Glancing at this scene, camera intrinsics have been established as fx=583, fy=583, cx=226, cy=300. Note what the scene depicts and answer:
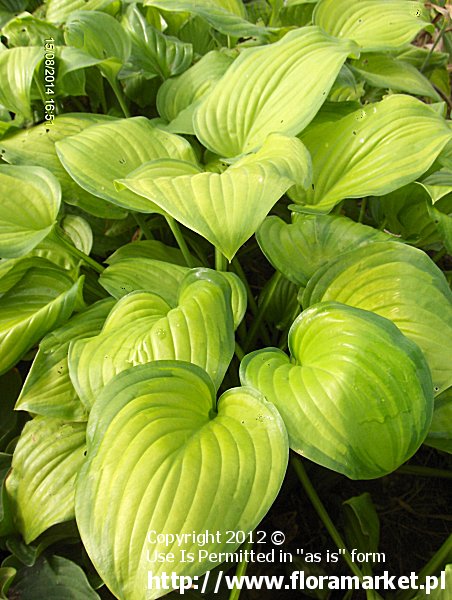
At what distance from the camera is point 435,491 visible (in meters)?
1.13

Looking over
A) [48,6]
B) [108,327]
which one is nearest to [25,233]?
[108,327]

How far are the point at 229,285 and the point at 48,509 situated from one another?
395mm

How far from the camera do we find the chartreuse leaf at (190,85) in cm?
122

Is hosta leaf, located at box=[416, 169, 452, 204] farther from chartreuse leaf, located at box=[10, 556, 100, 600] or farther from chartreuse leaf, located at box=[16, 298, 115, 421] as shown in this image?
chartreuse leaf, located at box=[10, 556, 100, 600]

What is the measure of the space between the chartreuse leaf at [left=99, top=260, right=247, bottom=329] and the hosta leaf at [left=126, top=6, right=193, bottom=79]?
0.53 metres

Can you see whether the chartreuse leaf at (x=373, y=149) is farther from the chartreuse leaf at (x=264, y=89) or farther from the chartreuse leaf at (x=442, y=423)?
the chartreuse leaf at (x=442, y=423)

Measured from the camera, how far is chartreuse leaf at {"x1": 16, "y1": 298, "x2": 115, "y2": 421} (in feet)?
2.74

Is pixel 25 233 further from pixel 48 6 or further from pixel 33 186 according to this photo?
pixel 48 6

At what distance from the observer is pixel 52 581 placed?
2.66 ft

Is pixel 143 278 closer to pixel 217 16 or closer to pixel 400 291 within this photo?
pixel 400 291

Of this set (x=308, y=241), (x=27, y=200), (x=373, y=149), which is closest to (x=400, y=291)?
(x=308, y=241)

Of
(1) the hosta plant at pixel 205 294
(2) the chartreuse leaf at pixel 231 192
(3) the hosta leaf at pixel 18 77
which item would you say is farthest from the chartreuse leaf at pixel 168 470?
(3) the hosta leaf at pixel 18 77

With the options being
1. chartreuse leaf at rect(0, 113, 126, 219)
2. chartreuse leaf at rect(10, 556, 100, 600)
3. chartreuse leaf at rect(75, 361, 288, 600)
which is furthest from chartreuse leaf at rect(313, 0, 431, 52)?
chartreuse leaf at rect(10, 556, 100, 600)

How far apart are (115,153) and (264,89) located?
277mm
